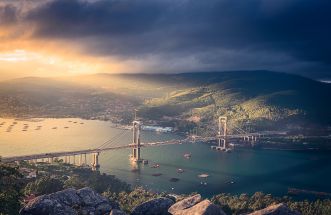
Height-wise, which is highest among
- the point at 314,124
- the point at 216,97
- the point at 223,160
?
the point at 216,97

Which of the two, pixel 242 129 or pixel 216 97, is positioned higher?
pixel 216 97

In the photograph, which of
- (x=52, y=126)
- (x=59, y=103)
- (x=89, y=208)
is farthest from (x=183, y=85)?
(x=89, y=208)

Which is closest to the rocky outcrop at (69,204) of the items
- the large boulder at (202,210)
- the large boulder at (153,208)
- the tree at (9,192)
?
the large boulder at (153,208)

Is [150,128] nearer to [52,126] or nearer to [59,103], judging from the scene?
[52,126]

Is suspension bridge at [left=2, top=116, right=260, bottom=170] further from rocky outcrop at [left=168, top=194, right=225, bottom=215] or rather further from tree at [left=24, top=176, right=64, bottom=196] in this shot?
rocky outcrop at [left=168, top=194, right=225, bottom=215]

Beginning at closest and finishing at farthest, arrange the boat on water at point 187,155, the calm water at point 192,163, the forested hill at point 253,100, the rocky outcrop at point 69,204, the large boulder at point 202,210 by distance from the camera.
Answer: the rocky outcrop at point 69,204 → the large boulder at point 202,210 → the calm water at point 192,163 → the boat on water at point 187,155 → the forested hill at point 253,100

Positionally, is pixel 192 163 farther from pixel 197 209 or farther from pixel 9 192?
pixel 9 192

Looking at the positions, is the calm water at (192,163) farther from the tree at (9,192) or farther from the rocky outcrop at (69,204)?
the rocky outcrop at (69,204)
